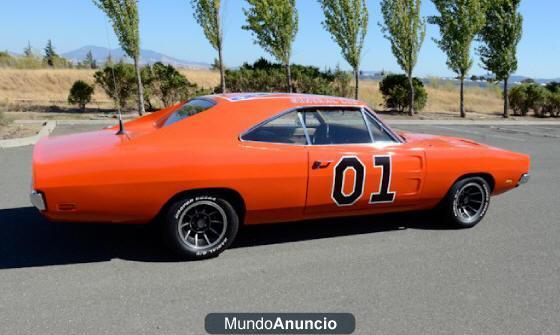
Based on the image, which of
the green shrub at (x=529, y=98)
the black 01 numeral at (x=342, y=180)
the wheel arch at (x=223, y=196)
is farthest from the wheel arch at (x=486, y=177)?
the green shrub at (x=529, y=98)

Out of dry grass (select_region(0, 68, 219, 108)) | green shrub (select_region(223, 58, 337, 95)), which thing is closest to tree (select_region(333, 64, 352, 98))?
green shrub (select_region(223, 58, 337, 95))

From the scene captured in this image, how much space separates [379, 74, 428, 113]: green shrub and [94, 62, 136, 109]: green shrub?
498 inches

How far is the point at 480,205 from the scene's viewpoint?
5.20 m

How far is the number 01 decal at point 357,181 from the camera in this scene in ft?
14.2

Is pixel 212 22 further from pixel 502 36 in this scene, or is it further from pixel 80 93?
pixel 502 36

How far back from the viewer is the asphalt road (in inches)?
124

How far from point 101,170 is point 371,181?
2436mm

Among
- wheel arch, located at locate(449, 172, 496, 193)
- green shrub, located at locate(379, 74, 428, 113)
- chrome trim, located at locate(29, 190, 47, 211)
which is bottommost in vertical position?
wheel arch, located at locate(449, 172, 496, 193)

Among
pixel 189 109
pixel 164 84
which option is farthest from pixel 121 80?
pixel 189 109

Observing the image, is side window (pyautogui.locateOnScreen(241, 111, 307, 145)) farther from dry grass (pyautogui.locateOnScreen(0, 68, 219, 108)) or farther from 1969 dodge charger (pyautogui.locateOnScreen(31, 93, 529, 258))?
dry grass (pyautogui.locateOnScreen(0, 68, 219, 108))

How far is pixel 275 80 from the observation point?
2303cm

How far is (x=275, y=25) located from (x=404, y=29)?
19.9 feet

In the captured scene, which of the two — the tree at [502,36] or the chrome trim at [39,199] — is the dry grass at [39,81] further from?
the chrome trim at [39,199]

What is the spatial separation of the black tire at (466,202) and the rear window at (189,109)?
2.73 metres
